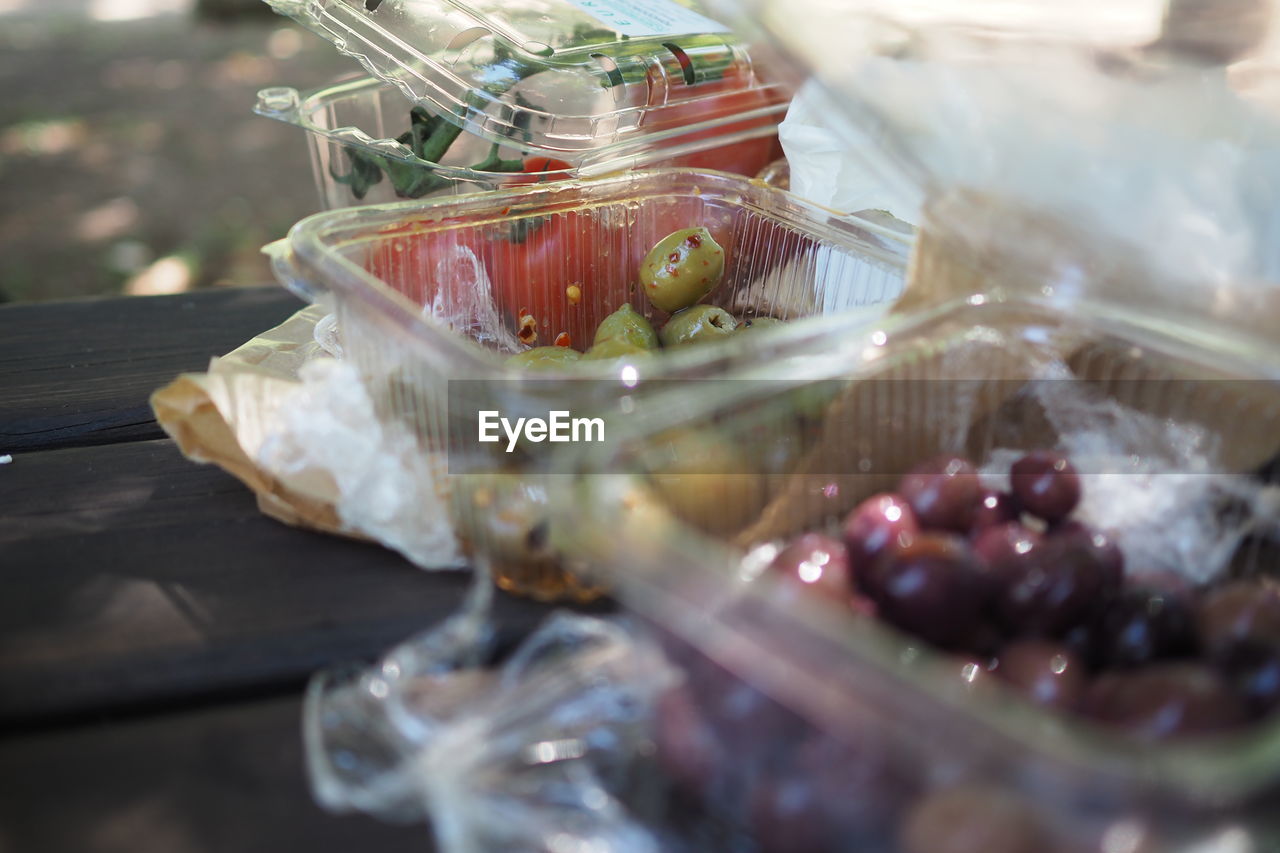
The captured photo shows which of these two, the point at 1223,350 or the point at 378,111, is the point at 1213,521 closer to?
the point at 1223,350

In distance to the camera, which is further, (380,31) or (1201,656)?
(380,31)

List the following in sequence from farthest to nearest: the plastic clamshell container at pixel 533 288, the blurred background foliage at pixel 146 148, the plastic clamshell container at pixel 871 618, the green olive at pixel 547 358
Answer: the blurred background foliage at pixel 146 148 → the green olive at pixel 547 358 → the plastic clamshell container at pixel 533 288 → the plastic clamshell container at pixel 871 618

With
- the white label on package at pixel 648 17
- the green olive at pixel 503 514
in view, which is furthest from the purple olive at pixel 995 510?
the white label on package at pixel 648 17

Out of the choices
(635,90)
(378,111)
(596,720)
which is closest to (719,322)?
(635,90)

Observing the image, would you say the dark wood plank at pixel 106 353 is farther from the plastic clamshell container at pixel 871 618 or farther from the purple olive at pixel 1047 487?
the purple olive at pixel 1047 487

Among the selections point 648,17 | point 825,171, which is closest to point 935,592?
point 825,171

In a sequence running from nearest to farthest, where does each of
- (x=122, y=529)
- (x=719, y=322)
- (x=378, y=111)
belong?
(x=122, y=529) → (x=719, y=322) → (x=378, y=111)
